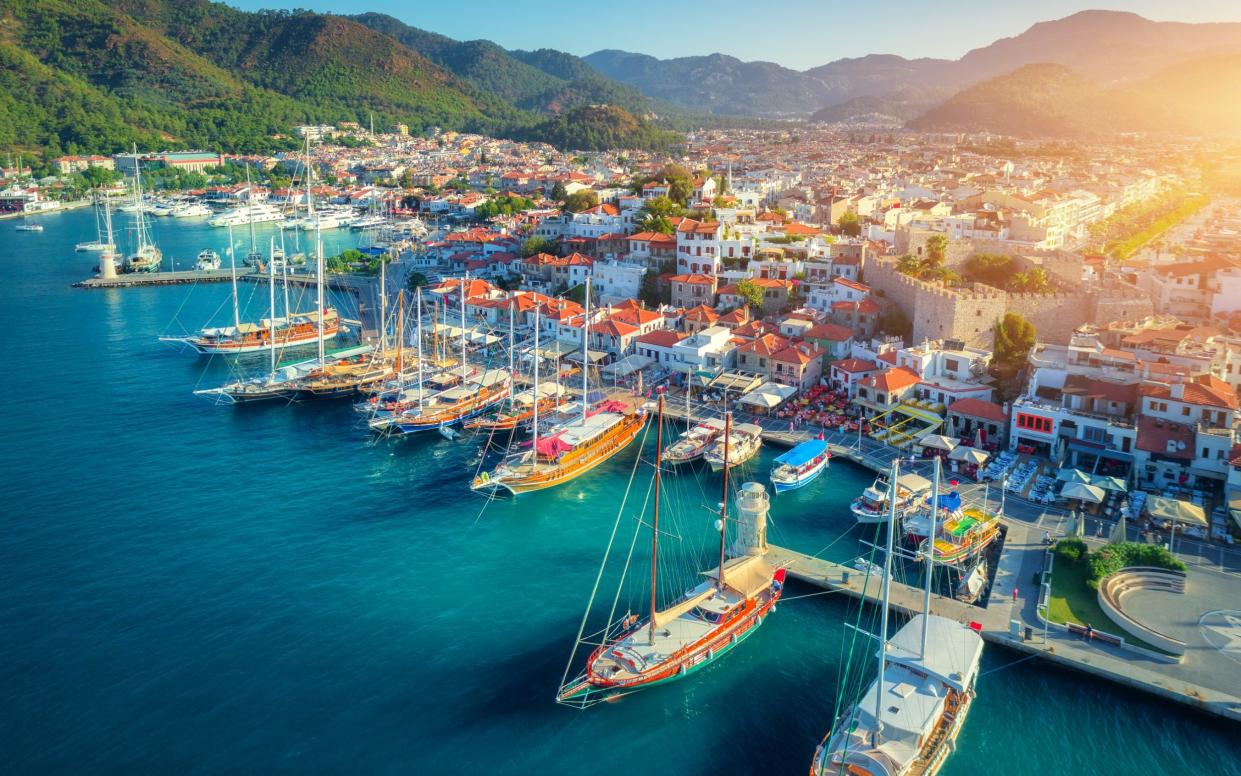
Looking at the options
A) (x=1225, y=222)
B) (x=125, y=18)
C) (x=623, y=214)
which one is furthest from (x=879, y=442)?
(x=125, y=18)

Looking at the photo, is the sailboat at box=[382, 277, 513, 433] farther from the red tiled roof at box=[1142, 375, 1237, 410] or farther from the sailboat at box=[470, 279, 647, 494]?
the red tiled roof at box=[1142, 375, 1237, 410]

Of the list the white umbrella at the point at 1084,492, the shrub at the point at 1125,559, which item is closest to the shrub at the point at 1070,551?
the shrub at the point at 1125,559

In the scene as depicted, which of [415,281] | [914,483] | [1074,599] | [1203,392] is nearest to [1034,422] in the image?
[1203,392]

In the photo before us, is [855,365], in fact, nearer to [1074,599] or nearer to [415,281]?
[1074,599]

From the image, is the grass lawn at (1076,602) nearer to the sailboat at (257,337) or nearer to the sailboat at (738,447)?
the sailboat at (738,447)

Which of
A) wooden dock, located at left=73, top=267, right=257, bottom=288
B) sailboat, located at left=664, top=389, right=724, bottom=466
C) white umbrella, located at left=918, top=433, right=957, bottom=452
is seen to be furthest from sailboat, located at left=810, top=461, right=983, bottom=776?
wooden dock, located at left=73, top=267, right=257, bottom=288
